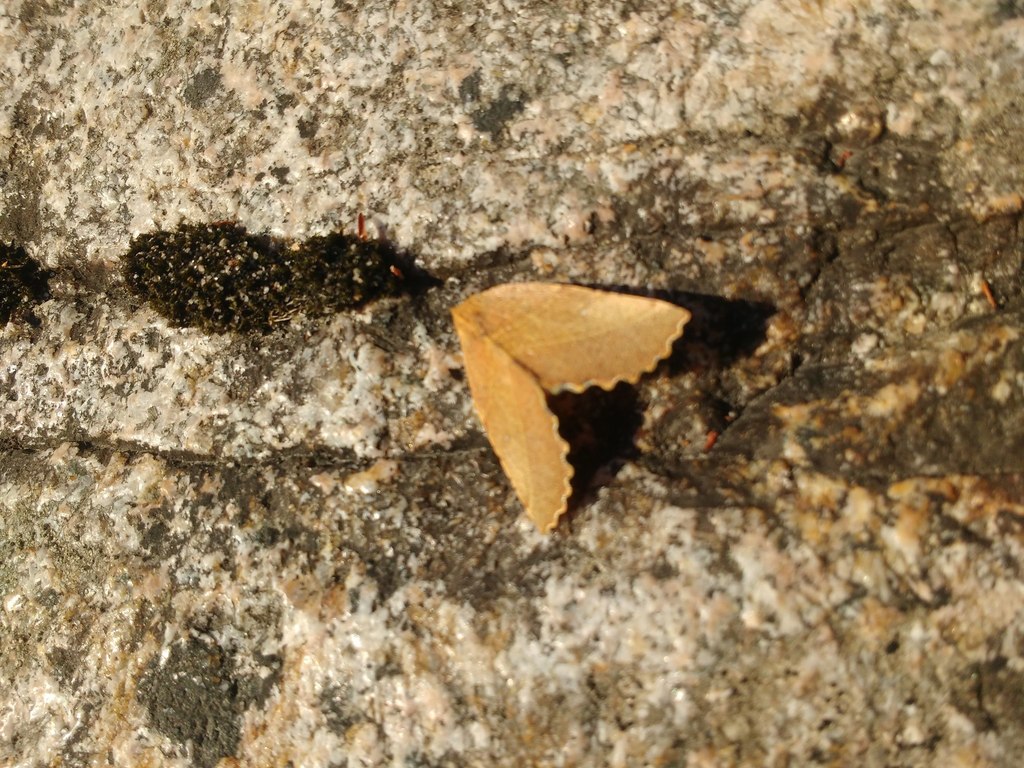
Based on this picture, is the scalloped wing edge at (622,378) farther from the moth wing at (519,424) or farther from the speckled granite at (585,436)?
the speckled granite at (585,436)

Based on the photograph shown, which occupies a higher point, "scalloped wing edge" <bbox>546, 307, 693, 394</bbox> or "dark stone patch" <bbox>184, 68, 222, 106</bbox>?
"dark stone patch" <bbox>184, 68, 222, 106</bbox>

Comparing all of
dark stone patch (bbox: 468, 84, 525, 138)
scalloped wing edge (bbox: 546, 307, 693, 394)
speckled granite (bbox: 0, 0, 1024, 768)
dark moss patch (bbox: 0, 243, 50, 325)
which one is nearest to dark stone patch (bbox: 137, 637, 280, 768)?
speckled granite (bbox: 0, 0, 1024, 768)

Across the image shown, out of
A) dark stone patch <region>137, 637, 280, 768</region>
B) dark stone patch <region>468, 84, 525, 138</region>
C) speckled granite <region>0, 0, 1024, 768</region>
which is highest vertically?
dark stone patch <region>468, 84, 525, 138</region>

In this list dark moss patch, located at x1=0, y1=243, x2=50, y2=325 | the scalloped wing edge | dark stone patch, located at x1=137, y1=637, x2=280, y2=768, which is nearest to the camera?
the scalloped wing edge

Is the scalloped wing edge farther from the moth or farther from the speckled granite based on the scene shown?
the speckled granite

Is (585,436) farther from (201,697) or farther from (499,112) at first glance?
(201,697)
